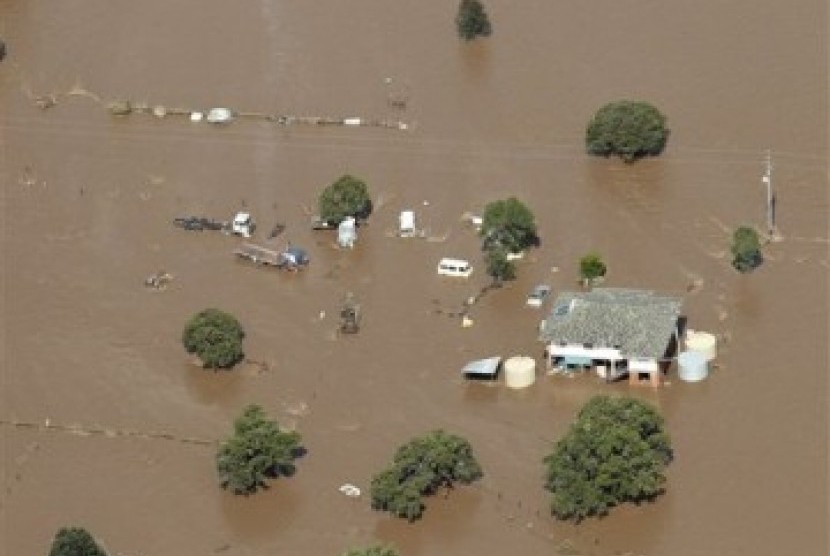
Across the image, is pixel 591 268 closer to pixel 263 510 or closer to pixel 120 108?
pixel 263 510

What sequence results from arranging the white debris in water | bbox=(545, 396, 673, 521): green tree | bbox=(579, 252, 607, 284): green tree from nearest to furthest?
bbox=(545, 396, 673, 521): green tree < the white debris in water < bbox=(579, 252, 607, 284): green tree

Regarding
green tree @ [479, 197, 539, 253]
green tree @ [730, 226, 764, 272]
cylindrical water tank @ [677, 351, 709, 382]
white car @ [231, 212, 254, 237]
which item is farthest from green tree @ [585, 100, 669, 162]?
cylindrical water tank @ [677, 351, 709, 382]

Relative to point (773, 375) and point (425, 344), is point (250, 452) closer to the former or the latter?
point (425, 344)

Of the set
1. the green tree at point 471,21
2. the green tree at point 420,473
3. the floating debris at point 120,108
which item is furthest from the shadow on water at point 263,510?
the green tree at point 471,21

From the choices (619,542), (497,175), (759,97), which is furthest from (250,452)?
(759,97)

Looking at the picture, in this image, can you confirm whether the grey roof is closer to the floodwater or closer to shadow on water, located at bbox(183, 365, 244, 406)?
the floodwater

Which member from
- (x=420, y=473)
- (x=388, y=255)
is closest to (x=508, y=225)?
(x=388, y=255)
